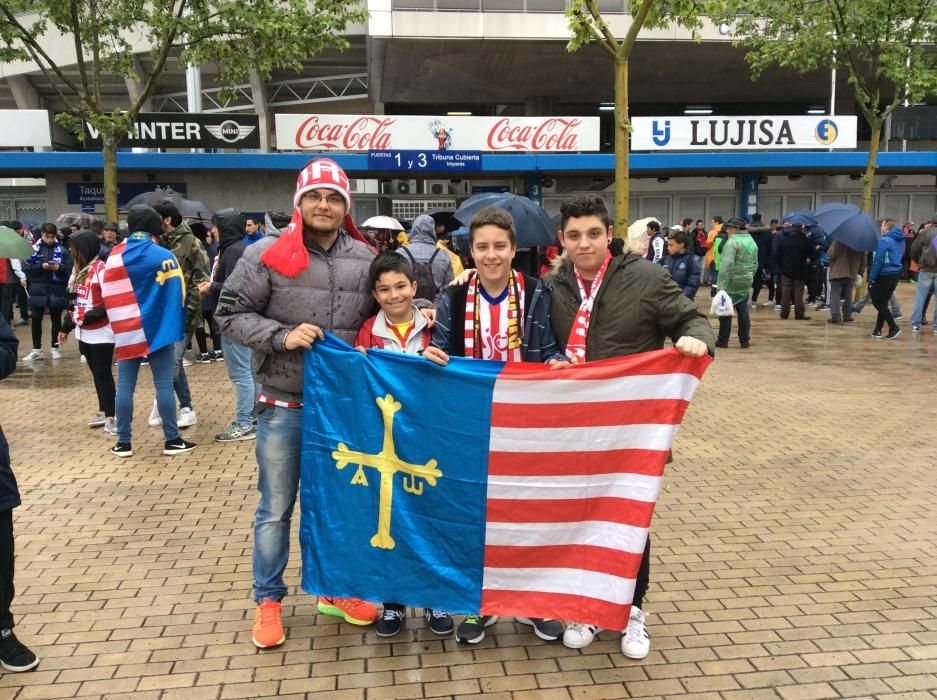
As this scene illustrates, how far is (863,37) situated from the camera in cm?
1622

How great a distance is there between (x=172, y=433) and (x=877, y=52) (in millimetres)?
16126

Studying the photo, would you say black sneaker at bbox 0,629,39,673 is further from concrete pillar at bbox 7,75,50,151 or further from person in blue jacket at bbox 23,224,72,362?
concrete pillar at bbox 7,75,50,151

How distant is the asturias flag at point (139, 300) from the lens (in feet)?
21.5

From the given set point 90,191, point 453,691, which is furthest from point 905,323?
point 90,191

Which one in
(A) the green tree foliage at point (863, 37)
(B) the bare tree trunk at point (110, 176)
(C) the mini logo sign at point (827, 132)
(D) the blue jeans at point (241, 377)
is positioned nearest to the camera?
(D) the blue jeans at point (241, 377)

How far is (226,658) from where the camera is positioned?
354 cm

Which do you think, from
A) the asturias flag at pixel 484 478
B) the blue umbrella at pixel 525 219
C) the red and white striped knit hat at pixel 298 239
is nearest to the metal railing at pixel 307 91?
the blue umbrella at pixel 525 219

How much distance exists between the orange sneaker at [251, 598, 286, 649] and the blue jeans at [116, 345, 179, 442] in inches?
139

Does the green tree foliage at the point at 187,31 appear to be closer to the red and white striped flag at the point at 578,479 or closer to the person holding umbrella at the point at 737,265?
the person holding umbrella at the point at 737,265

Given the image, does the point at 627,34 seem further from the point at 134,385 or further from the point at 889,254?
the point at 134,385

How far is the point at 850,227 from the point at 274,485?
13.0 m

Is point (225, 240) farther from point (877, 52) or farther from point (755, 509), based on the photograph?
point (877, 52)

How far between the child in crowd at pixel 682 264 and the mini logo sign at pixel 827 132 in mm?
15212

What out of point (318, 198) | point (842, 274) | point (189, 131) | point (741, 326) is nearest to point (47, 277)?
point (318, 198)
